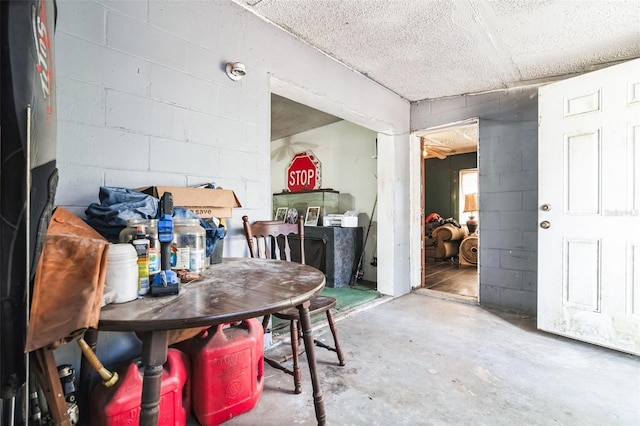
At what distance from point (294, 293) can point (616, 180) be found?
256 centimetres

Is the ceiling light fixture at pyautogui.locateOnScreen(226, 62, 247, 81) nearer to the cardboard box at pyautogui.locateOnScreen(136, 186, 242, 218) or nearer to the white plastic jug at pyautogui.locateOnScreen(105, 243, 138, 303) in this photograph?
the cardboard box at pyautogui.locateOnScreen(136, 186, 242, 218)

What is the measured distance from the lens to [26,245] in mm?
545

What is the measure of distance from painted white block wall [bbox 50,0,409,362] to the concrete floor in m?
1.02

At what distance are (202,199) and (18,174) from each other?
1091 millimetres

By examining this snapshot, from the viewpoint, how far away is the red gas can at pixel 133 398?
1.12 m

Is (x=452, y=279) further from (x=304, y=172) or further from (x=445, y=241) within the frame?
(x=304, y=172)

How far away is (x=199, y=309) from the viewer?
2.82 feet

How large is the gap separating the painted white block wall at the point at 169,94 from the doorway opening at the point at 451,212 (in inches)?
92.2

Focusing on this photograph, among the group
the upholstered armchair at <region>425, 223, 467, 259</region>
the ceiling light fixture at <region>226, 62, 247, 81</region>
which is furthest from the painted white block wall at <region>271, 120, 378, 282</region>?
the ceiling light fixture at <region>226, 62, 247, 81</region>

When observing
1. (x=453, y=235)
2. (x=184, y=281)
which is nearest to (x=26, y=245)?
(x=184, y=281)

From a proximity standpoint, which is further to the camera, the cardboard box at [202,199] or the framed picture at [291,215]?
the framed picture at [291,215]

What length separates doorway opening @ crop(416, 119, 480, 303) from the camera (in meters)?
3.92

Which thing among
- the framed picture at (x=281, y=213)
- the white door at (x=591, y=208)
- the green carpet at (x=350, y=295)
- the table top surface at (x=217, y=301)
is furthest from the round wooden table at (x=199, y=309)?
the framed picture at (x=281, y=213)

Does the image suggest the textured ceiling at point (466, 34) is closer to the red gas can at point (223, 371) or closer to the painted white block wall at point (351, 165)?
the painted white block wall at point (351, 165)
